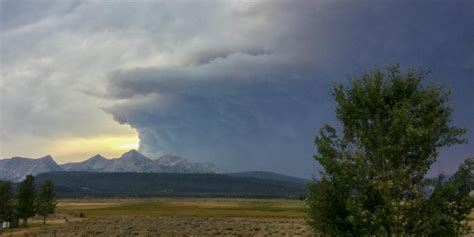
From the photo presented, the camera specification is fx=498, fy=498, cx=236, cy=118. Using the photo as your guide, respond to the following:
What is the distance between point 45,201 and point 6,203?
38.1 ft

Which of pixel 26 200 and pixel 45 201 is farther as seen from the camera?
pixel 45 201

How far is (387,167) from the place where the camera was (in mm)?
20719

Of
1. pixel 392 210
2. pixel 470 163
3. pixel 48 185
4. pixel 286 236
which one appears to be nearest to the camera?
pixel 392 210

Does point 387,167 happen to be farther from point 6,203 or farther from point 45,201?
point 45,201

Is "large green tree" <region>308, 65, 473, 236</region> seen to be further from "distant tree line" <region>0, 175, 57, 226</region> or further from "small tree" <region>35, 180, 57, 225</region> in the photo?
"small tree" <region>35, 180, 57, 225</region>

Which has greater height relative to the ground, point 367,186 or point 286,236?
point 367,186

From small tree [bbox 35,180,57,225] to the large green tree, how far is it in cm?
9250

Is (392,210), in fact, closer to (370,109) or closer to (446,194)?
(446,194)

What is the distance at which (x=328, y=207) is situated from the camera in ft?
70.4

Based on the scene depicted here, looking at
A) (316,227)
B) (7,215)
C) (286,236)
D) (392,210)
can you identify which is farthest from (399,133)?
(7,215)

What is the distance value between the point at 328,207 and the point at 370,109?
15.3ft

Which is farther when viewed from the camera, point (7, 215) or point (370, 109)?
point (7, 215)

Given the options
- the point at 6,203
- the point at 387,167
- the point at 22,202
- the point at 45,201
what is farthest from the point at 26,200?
the point at 387,167

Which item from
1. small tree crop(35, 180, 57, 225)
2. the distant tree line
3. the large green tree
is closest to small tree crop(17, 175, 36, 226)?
the distant tree line
